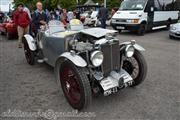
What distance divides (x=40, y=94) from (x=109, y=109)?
1.41 m

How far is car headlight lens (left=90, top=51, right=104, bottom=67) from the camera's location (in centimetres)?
330

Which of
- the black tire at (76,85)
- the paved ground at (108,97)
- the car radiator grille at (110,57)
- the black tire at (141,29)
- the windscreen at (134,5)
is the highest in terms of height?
the windscreen at (134,5)

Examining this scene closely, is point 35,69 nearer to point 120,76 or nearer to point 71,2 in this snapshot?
point 120,76

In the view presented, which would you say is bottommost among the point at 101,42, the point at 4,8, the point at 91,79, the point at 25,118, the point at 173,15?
the point at 25,118

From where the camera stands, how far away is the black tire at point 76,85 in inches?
125

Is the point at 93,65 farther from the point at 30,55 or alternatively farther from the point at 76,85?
the point at 30,55

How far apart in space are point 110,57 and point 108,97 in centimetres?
80

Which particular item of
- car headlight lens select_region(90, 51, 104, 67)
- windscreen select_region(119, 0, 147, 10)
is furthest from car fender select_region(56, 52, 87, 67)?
windscreen select_region(119, 0, 147, 10)

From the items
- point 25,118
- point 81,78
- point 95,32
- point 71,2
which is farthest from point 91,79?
point 71,2

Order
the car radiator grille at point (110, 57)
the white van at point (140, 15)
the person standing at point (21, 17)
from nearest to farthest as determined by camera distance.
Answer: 1. the car radiator grille at point (110, 57)
2. the person standing at point (21, 17)
3. the white van at point (140, 15)

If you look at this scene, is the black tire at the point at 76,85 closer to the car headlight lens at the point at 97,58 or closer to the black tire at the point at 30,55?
the car headlight lens at the point at 97,58

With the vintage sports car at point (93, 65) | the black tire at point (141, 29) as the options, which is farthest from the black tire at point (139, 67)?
the black tire at point (141, 29)

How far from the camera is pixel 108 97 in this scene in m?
3.95

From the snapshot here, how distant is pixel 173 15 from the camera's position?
14305 millimetres
